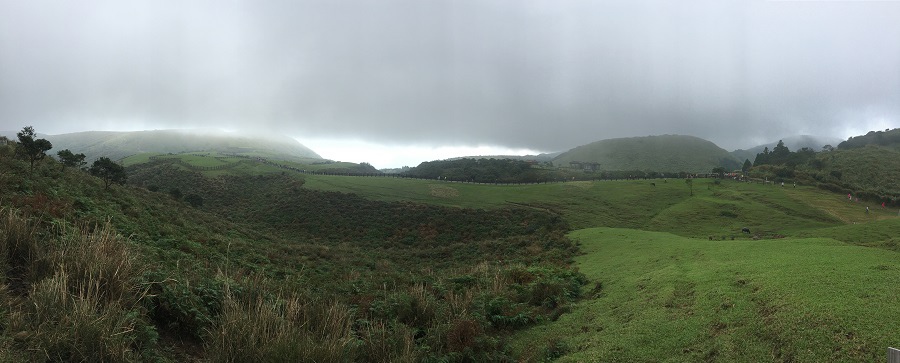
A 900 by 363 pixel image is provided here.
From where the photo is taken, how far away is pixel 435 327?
8.51 meters

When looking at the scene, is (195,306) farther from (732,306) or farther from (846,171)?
(846,171)

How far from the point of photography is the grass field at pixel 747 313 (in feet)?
18.6

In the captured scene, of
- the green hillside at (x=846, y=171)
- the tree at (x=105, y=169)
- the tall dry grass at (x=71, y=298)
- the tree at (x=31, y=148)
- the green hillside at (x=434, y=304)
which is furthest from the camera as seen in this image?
the green hillside at (x=846, y=171)

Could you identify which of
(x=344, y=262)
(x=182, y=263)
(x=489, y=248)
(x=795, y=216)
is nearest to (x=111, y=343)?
(x=182, y=263)

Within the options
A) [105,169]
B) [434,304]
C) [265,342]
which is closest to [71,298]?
[265,342]

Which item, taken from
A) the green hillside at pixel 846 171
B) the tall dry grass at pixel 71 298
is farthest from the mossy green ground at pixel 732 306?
the green hillside at pixel 846 171

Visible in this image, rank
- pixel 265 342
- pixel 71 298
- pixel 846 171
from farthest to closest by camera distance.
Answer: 1. pixel 846 171
2. pixel 265 342
3. pixel 71 298

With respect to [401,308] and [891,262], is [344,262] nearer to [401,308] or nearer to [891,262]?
[401,308]

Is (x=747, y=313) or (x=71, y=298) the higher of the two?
(x=71, y=298)

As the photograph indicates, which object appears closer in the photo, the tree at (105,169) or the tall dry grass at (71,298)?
the tall dry grass at (71,298)

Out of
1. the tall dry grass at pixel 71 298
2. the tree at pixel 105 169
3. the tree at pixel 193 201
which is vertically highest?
the tree at pixel 105 169

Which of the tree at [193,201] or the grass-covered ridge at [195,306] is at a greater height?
the grass-covered ridge at [195,306]

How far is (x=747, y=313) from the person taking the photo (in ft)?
23.1

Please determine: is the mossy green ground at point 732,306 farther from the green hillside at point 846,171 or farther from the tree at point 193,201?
the green hillside at point 846,171
